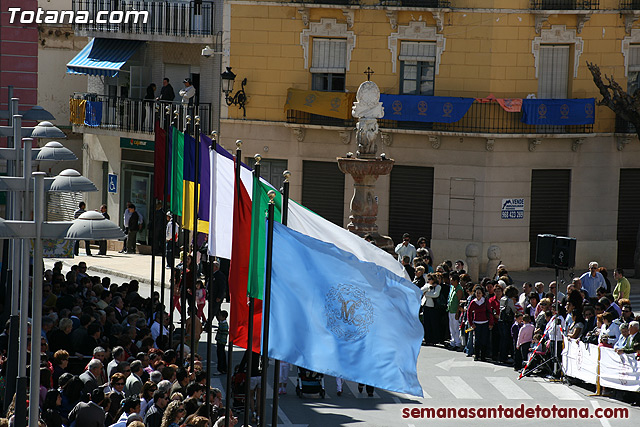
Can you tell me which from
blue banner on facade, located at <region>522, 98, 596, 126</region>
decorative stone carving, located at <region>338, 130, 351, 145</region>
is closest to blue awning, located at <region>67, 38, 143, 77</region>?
decorative stone carving, located at <region>338, 130, 351, 145</region>

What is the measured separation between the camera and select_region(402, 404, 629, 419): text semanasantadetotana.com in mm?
17781

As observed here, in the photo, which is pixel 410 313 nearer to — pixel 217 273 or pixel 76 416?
pixel 76 416

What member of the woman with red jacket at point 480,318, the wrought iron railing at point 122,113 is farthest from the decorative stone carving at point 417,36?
the woman with red jacket at point 480,318

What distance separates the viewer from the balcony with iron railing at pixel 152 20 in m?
33.8

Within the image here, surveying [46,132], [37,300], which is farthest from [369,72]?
[37,300]

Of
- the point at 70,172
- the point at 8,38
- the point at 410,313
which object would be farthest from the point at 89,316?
the point at 8,38

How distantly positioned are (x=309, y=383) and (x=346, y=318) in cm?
785

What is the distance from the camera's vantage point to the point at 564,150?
32.2m

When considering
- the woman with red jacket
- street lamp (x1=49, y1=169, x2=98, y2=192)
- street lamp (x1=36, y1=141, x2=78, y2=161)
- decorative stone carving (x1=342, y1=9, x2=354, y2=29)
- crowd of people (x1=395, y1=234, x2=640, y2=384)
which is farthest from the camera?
decorative stone carving (x1=342, y1=9, x2=354, y2=29)

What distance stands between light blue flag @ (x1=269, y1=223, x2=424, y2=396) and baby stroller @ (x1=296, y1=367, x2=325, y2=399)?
23.8 ft

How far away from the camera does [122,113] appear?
35406mm

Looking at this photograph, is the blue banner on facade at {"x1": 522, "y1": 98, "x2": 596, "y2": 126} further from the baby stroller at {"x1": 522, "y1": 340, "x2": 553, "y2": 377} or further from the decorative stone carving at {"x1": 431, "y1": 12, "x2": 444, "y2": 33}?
the baby stroller at {"x1": 522, "y1": 340, "x2": 553, "y2": 377}

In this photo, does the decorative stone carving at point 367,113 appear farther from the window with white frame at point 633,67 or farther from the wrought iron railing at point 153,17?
the window with white frame at point 633,67

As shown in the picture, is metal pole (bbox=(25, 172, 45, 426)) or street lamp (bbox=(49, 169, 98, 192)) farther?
street lamp (bbox=(49, 169, 98, 192))
